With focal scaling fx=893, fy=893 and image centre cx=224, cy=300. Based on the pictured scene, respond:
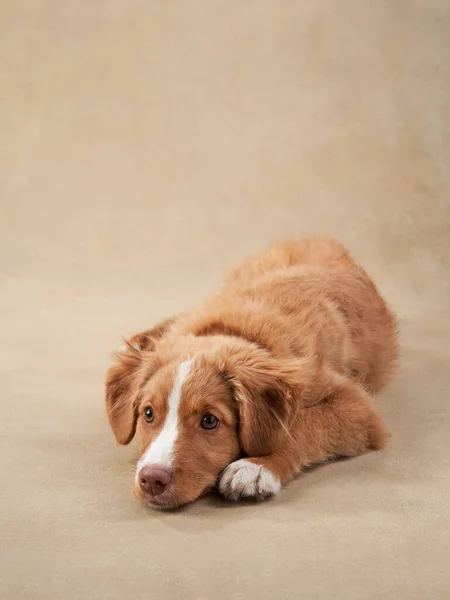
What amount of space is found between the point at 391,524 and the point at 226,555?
606 millimetres

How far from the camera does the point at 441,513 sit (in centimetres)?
311

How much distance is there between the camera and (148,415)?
3365 millimetres

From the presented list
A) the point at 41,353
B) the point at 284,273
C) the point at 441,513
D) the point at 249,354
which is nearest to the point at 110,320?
the point at 41,353

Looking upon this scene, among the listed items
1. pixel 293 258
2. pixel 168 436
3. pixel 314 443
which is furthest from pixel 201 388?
pixel 293 258

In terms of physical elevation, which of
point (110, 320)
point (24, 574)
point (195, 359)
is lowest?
point (24, 574)

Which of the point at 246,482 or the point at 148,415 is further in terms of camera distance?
the point at 148,415

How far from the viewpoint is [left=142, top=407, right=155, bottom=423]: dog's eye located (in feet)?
11.0

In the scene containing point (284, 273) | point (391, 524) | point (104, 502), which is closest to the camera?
point (391, 524)

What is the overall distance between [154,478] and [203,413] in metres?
0.32

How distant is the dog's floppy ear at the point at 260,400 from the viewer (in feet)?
10.8

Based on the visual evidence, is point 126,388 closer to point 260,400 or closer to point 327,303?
point 260,400

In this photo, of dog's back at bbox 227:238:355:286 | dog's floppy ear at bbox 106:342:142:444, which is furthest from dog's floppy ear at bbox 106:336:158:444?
Result: dog's back at bbox 227:238:355:286

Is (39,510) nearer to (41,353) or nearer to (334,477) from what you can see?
(334,477)

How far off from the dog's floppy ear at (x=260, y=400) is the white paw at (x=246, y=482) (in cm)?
11
